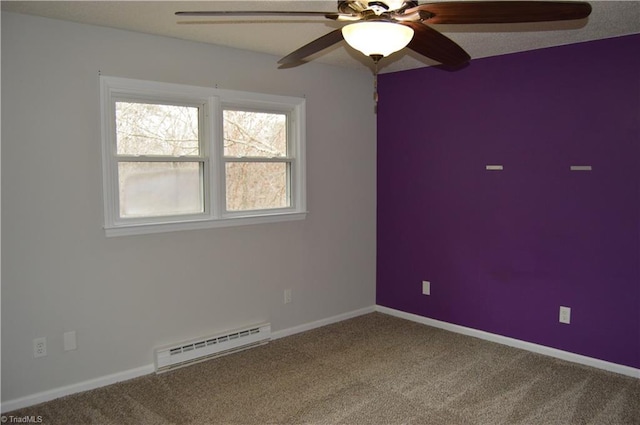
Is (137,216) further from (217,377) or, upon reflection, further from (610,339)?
(610,339)

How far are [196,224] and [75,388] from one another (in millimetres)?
1281

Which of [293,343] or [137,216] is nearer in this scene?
[137,216]

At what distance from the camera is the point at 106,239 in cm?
315

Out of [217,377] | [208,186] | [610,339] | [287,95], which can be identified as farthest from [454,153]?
[217,377]

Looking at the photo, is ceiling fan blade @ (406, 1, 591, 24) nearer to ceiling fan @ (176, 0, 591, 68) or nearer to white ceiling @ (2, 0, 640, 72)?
ceiling fan @ (176, 0, 591, 68)

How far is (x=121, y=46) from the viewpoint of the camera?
314cm

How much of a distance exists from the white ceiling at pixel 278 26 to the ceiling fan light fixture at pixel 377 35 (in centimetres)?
71

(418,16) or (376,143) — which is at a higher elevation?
(418,16)

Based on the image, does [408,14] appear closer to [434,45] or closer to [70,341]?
[434,45]

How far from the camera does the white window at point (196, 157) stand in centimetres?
322

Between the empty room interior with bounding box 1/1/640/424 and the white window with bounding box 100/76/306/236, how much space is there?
0.02 metres

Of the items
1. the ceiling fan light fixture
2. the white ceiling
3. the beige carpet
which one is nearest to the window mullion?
the white ceiling

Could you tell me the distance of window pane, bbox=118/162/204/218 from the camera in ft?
10.8

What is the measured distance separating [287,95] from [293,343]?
199 cm
